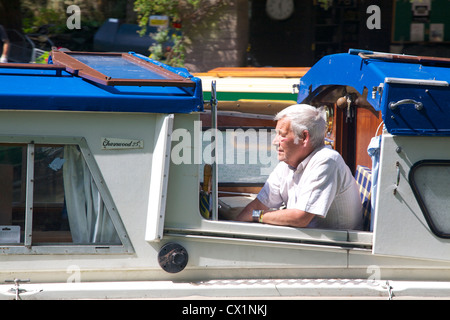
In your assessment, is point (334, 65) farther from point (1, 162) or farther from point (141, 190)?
point (1, 162)

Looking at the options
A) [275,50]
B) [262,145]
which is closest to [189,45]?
[275,50]

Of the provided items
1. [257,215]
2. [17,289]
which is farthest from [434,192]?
[17,289]

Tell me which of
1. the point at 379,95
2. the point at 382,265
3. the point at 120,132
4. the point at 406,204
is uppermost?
the point at 379,95

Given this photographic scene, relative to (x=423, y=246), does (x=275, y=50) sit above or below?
above

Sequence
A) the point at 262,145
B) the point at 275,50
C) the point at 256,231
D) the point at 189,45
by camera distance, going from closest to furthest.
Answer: the point at 256,231
the point at 262,145
the point at 189,45
the point at 275,50

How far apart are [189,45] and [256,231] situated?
7.85m

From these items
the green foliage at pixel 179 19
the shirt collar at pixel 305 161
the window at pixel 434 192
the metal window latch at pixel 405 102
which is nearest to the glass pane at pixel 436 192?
the window at pixel 434 192

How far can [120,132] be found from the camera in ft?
8.66

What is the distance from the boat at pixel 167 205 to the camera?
2600 mm

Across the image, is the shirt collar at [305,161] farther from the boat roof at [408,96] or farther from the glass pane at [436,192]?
the glass pane at [436,192]

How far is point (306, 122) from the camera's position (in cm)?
293

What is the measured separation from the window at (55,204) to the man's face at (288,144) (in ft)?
2.82

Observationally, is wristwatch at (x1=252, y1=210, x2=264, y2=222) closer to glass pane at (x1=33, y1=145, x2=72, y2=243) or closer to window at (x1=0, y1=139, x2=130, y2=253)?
window at (x1=0, y1=139, x2=130, y2=253)

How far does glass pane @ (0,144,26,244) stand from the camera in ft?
8.63
